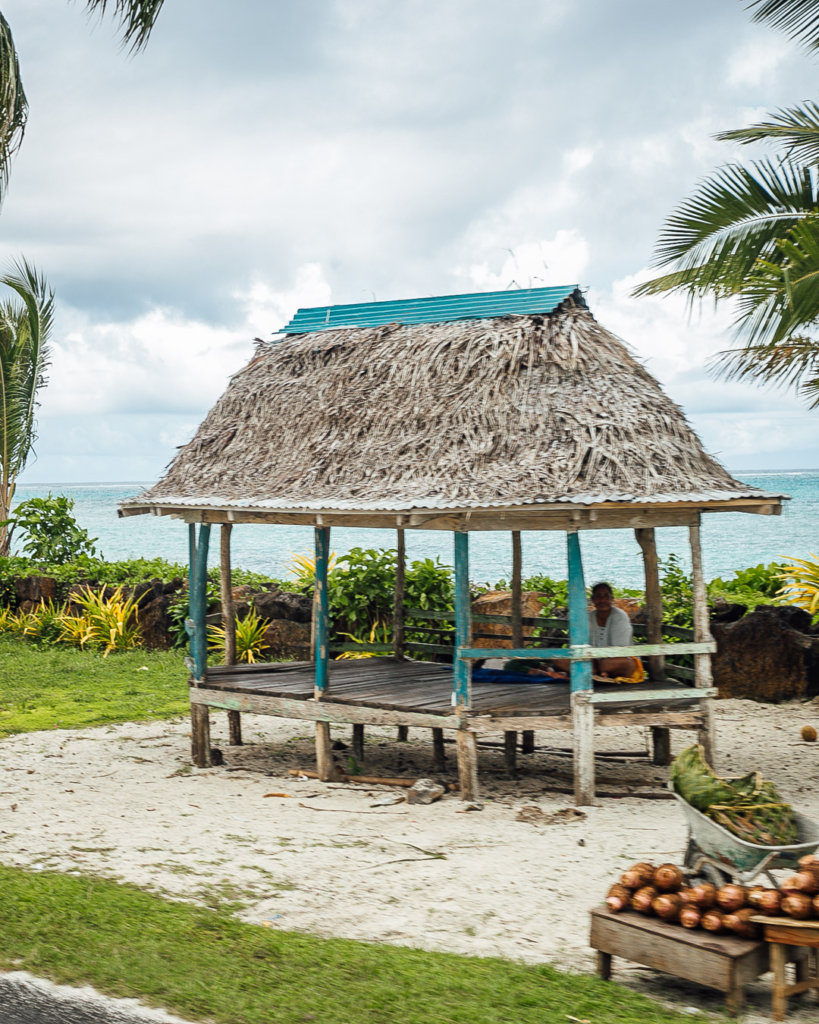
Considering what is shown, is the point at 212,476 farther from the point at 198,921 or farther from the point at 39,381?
the point at 39,381

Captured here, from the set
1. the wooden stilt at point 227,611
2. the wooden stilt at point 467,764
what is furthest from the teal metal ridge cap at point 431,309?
the wooden stilt at point 467,764

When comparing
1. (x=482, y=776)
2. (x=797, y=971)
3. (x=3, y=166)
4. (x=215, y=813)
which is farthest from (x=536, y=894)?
(x=3, y=166)

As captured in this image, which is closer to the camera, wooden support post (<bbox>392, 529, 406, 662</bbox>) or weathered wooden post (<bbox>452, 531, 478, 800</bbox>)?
weathered wooden post (<bbox>452, 531, 478, 800</bbox>)

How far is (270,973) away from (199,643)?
17.4ft

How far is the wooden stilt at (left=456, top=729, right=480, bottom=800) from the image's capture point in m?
8.32

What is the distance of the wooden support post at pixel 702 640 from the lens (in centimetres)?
844

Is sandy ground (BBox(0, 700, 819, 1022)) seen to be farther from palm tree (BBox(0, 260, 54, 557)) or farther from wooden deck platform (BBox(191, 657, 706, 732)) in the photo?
palm tree (BBox(0, 260, 54, 557))

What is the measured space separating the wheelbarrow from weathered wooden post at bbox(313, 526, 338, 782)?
174 inches

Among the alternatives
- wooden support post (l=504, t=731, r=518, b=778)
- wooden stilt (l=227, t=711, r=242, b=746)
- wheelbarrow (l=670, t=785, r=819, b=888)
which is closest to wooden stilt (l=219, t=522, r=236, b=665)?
wooden stilt (l=227, t=711, r=242, b=746)

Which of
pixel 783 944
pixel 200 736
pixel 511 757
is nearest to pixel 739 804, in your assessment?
pixel 783 944

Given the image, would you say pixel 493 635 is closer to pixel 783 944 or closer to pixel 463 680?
pixel 463 680

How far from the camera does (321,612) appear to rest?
9297 mm

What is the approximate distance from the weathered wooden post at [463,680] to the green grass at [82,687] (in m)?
5.14

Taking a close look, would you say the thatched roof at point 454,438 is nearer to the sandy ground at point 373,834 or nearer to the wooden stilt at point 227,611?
the wooden stilt at point 227,611
